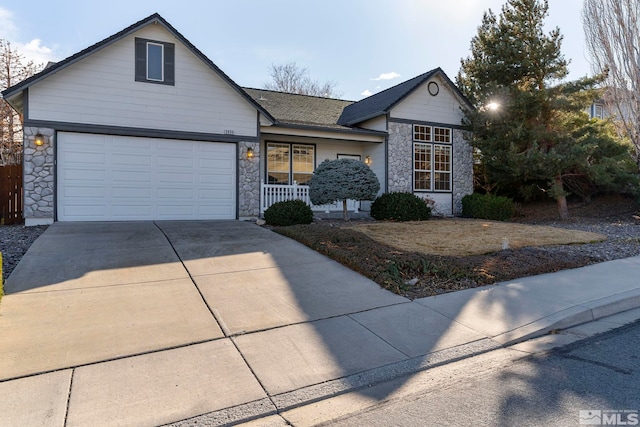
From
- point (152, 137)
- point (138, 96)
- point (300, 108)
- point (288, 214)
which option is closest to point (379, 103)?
point (300, 108)

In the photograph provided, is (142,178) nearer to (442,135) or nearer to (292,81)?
(442,135)

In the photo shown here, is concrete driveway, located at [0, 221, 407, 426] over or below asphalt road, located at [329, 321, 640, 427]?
over

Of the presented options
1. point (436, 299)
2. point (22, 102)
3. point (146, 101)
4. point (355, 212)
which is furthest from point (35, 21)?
point (436, 299)

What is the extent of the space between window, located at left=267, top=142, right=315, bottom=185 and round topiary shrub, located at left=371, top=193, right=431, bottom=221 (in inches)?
128

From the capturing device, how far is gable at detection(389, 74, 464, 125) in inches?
579

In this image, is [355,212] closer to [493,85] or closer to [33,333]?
[493,85]

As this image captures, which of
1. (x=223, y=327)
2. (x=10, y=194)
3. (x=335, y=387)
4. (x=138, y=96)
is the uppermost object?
(x=138, y=96)

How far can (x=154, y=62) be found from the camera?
36.6 ft

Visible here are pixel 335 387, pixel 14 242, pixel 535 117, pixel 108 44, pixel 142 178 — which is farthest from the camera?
pixel 535 117

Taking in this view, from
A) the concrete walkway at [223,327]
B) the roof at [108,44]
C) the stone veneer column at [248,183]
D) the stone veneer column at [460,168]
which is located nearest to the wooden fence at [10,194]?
the roof at [108,44]

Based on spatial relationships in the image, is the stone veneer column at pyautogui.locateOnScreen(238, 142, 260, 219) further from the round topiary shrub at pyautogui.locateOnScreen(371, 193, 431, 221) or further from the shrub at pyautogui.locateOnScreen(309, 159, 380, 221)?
the round topiary shrub at pyautogui.locateOnScreen(371, 193, 431, 221)

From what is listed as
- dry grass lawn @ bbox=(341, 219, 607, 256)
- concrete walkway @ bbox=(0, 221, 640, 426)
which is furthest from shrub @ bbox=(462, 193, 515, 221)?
concrete walkway @ bbox=(0, 221, 640, 426)

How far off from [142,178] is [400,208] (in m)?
7.81

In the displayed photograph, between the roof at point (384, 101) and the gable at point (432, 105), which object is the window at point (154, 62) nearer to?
the roof at point (384, 101)
